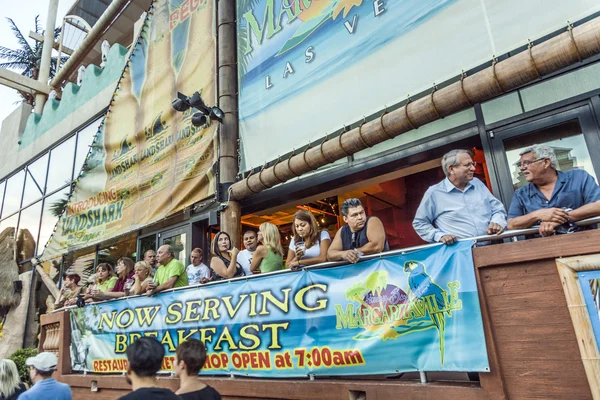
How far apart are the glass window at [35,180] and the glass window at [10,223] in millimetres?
717

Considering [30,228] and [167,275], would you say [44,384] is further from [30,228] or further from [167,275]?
[30,228]

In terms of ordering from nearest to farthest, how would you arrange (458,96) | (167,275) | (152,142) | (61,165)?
(458,96)
(167,275)
(152,142)
(61,165)

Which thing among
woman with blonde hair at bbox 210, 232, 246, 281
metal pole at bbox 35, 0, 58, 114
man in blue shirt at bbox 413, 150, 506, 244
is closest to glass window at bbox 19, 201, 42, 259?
metal pole at bbox 35, 0, 58, 114

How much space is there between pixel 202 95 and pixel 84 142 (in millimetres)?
5808

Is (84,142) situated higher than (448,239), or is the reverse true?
(84,142)

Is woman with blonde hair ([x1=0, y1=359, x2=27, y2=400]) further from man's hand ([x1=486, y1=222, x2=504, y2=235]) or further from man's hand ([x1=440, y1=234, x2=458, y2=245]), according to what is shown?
man's hand ([x1=486, y1=222, x2=504, y2=235])

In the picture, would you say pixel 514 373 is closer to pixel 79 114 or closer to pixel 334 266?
pixel 334 266

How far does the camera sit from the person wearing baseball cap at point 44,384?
3.30 m

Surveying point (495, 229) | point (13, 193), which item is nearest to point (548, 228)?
point (495, 229)

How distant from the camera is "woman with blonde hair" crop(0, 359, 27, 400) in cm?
378

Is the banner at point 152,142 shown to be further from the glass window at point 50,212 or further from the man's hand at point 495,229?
the man's hand at point 495,229

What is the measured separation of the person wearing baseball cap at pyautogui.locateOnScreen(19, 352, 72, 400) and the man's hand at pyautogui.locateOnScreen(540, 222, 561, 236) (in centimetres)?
405

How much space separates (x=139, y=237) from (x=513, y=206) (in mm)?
8082

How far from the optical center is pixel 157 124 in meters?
8.89
